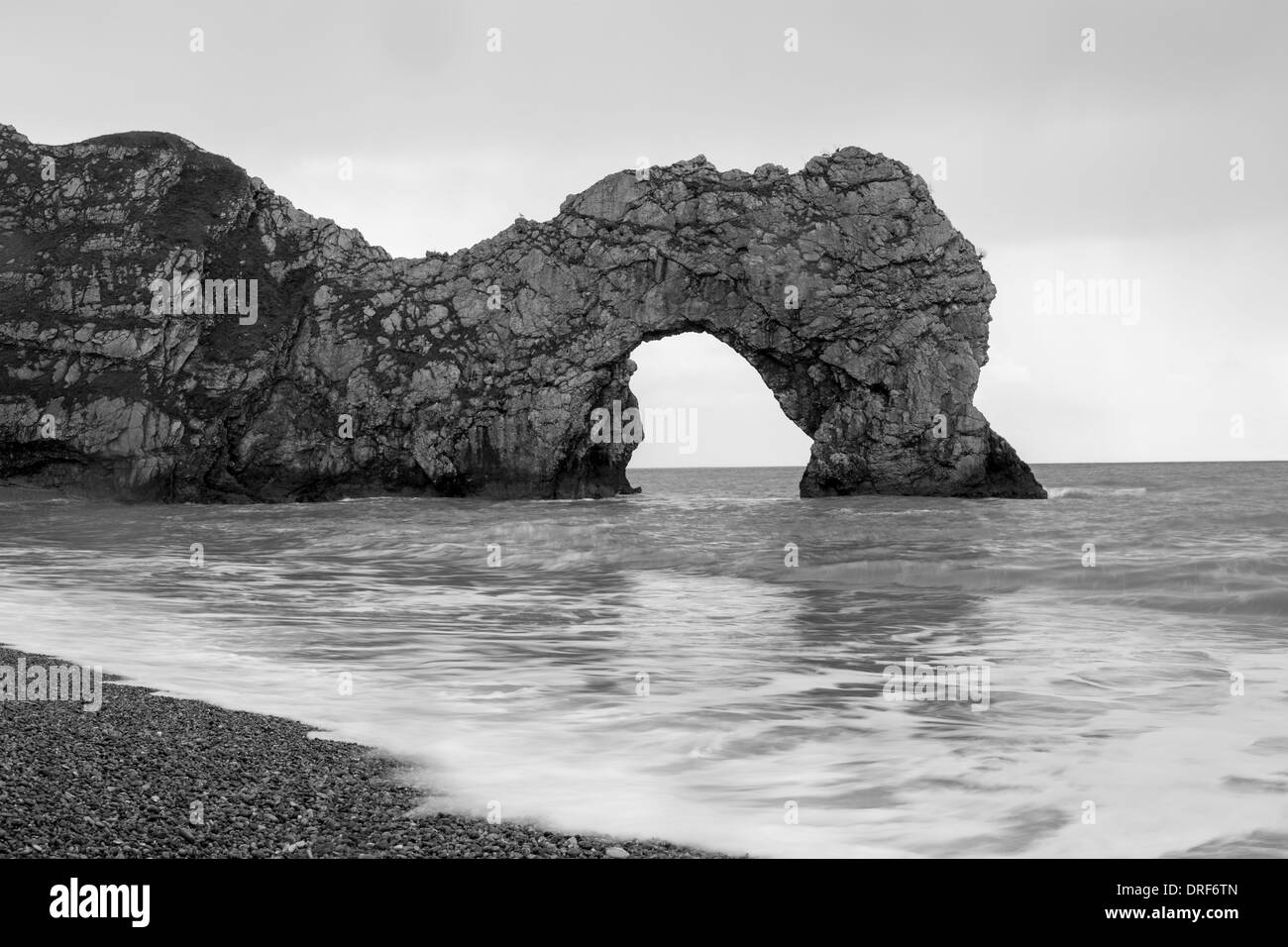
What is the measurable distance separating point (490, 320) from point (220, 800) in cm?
3930

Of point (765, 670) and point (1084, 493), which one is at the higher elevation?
point (1084, 493)

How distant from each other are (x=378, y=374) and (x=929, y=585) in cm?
3030

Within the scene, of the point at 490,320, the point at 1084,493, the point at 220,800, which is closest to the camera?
the point at 220,800

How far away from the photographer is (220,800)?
498 centimetres

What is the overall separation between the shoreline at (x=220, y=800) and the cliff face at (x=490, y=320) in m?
36.3

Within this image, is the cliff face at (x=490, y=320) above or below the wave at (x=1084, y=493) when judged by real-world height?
above

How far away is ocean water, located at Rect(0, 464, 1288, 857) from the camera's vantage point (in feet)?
18.6

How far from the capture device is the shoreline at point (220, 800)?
4387 millimetres

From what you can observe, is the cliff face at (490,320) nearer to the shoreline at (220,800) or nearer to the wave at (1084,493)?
the wave at (1084,493)

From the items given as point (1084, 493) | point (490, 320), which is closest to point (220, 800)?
point (490, 320)

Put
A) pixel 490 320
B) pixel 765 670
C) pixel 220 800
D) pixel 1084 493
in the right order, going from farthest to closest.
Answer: pixel 1084 493 → pixel 490 320 → pixel 765 670 → pixel 220 800

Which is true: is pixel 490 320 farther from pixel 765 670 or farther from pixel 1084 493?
pixel 765 670

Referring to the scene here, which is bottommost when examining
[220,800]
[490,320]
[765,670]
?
[765,670]

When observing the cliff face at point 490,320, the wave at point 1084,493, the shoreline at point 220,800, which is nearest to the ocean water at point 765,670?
the shoreline at point 220,800
